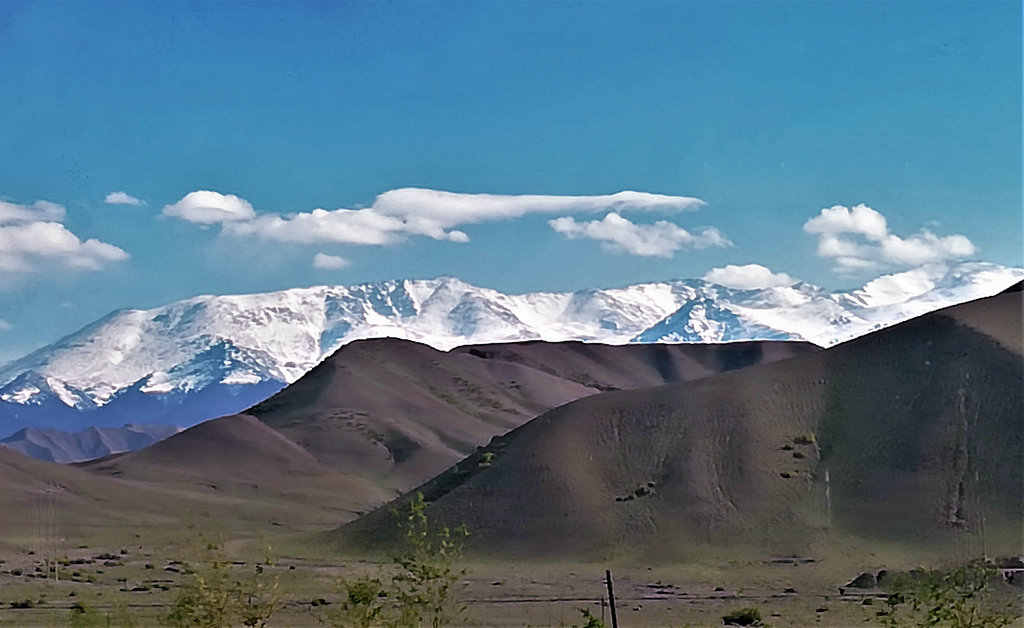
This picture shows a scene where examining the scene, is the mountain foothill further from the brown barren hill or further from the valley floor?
the brown barren hill

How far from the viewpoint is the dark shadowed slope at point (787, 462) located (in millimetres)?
86562

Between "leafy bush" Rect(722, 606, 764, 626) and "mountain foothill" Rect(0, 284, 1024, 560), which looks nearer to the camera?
"leafy bush" Rect(722, 606, 764, 626)

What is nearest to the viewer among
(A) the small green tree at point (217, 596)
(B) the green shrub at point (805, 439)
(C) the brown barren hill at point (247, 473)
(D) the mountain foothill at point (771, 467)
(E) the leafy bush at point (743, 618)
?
(A) the small green tree at point (217, 596)

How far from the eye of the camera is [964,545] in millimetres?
80250

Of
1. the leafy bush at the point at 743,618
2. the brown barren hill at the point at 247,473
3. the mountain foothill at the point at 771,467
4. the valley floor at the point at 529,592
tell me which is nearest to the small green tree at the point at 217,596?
the valley floor at the point at 529,592

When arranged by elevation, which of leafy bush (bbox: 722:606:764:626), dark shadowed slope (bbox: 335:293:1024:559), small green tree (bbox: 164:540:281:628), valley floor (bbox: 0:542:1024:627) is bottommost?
leafy bush (bbox: 722:606:764:626)

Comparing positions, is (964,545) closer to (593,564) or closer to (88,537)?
(593,564)

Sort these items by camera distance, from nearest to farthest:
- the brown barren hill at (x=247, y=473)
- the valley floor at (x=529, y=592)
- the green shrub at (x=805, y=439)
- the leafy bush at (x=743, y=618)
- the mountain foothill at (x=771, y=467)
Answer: the leafy bush at (x=743, y=618)
the valley floor at (x=529, y=592)
the mountain foothill at (x=771, y=467)
the green shrub at (x=805, y=439)
the brown barren hill at (x=247, y=473)

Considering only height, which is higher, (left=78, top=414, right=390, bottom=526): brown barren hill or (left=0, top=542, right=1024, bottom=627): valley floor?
(left=78, top=414, right=390, bottom=526): brown barren hill

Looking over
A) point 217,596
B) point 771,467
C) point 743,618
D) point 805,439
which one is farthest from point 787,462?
point 217,596

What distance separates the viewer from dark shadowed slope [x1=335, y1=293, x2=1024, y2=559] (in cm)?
8656

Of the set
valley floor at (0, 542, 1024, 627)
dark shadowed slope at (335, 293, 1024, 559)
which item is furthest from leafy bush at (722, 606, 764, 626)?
dark shadowed slope at (335, 293, 1024, 559)

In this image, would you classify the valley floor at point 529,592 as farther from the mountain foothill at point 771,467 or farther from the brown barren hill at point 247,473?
the brown barren hill at point 247,473

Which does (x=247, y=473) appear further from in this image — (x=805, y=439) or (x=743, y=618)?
(x=743, y=618)
